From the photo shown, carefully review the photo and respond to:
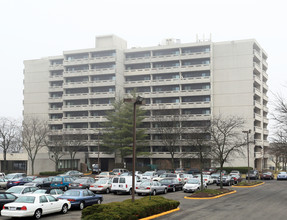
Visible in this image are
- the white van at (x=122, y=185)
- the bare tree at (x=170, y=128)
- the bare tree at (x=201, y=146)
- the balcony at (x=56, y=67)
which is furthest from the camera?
the balcony at (x=56, y=67)

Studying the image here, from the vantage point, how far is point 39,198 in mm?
21438

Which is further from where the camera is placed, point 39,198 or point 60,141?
point 60,141

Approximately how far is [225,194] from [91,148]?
58.3 meters

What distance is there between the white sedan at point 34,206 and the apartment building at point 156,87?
54929 mm

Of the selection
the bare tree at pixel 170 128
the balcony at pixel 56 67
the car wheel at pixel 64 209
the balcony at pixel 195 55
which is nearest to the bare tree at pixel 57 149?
the bare tree at pixel 170 128

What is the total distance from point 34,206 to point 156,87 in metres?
70.4

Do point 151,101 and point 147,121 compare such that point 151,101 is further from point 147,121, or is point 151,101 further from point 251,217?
point 251,217

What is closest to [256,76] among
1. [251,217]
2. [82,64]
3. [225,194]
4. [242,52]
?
[242,52]

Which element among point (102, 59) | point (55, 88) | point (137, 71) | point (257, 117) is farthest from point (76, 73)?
point (257, 117)

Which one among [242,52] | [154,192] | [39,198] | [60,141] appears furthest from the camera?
[242,52]

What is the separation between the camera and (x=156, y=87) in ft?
294

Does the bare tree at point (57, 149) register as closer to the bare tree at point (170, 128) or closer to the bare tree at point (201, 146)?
the bare tree at point (170, 128)

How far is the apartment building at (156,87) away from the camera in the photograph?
82000 millimetres

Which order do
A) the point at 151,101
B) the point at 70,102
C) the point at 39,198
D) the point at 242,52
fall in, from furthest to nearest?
the point at 70,102, the point at 151,101, the point at 242,52, the point at 39,198
